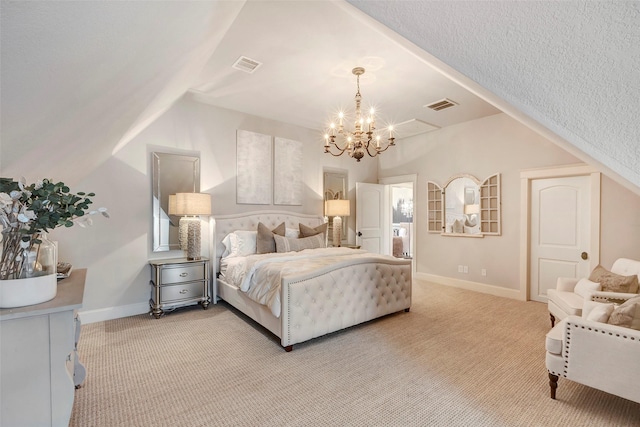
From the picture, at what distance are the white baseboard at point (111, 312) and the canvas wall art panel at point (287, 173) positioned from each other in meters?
2.40

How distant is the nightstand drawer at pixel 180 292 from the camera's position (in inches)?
141

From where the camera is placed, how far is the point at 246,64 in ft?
10.2

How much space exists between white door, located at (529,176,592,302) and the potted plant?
207 inches

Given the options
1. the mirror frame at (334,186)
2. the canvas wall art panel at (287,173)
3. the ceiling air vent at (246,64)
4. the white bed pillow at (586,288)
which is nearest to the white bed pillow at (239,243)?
the canvas wall art panel at (287,173)

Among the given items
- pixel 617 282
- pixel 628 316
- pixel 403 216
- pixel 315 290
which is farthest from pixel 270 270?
pixel 403 216

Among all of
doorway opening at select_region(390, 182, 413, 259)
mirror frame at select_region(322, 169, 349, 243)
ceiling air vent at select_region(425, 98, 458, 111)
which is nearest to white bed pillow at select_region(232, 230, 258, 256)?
mirror frame at select_region(322, 169, 349, 243)

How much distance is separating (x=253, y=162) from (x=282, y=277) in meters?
2.51

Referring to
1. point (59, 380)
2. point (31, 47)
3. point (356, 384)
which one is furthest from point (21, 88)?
point (356, 384)

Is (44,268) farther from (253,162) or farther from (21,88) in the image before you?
(253,162)

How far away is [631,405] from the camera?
1968 mm

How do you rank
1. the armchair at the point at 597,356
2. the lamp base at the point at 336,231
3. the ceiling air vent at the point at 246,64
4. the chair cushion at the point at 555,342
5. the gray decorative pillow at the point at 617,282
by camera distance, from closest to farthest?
1. the armchair at the point at 597,356
2. the chair cushion at the point at 555,342
3. the gray decorative pillow at the point at 617,282
4. the ceiling air vent at the point at 246,64
5. the lamp base at the point at 336,231

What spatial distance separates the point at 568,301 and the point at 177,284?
430 cm

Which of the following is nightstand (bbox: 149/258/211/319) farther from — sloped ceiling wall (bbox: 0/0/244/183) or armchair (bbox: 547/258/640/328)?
armchair (bbox: 547/258/640/328)

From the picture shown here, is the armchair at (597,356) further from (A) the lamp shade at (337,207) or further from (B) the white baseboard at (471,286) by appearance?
(A) the lamp shade at (337,207)
